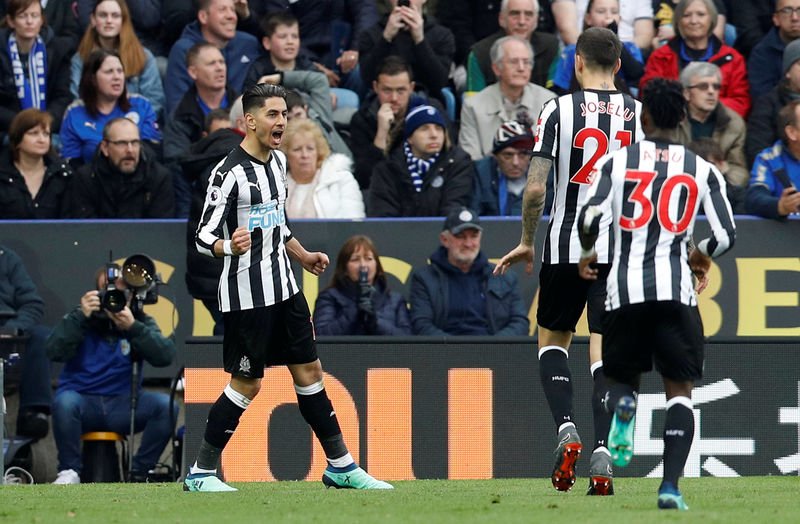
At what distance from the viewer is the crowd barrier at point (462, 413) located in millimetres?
10039

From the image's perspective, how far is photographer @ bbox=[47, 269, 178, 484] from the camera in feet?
35.7

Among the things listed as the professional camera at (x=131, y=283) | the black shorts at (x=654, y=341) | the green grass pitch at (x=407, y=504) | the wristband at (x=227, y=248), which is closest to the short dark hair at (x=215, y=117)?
the professional camera at (x=131, y=283)

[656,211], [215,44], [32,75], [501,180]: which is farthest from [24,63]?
[656,211]

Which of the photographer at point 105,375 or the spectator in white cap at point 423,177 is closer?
the photographer at point 105,375

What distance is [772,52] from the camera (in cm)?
1384

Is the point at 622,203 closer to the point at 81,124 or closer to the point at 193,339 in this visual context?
the point at 193,339

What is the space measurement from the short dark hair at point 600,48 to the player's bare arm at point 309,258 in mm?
1760

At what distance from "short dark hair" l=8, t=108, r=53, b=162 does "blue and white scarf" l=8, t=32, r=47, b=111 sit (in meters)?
0.95

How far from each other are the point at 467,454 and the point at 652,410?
4.22 feet

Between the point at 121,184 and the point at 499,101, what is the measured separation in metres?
3.34

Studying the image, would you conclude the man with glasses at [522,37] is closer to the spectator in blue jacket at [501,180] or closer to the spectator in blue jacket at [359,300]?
the spectator in blue jacket at [501,180]

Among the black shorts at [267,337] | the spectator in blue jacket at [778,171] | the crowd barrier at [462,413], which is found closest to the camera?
the black shorts at [267,337]

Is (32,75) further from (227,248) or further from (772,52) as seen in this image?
(772,52)

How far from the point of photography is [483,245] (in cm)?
1205
